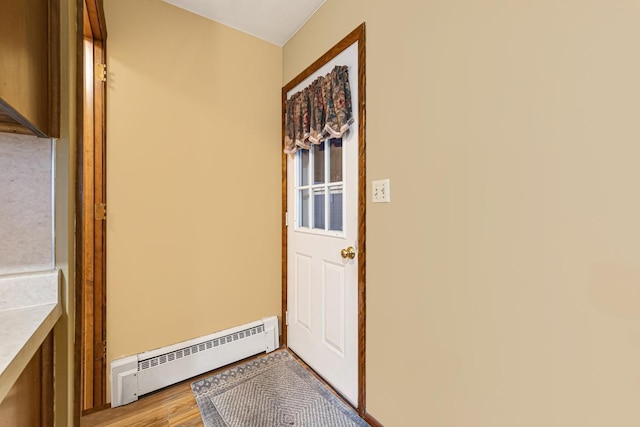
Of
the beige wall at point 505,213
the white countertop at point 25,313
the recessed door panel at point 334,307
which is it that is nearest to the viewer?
the white countertop at point 25,313

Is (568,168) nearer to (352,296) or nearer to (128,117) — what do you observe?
(352,296)

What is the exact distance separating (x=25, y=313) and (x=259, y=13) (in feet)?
6.63

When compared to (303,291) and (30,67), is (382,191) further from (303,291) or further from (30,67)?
(30,67)

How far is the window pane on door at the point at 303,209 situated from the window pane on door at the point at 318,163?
0.17 meters

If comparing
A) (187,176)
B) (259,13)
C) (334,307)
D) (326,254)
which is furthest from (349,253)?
(259,13)

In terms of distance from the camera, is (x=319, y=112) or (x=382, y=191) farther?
(x=319, y=112)

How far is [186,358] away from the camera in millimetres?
1817

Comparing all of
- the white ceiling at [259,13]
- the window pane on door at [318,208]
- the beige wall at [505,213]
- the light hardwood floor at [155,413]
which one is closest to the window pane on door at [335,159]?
the window pane on door at [318,208]

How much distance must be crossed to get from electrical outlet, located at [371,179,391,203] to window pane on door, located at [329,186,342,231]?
332 mm

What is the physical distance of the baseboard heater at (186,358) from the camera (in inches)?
63.7

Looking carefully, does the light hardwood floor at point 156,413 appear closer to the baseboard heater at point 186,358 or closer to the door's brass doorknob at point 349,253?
the baseboard heater at point 186,358

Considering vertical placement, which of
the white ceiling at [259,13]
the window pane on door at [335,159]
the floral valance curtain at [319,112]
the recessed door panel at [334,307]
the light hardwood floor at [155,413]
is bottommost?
the light hardwood floor at [155,413]

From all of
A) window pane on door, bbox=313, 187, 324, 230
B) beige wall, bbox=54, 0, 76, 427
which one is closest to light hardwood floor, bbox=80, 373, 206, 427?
beige wall, bbox=54, 0, 76, 427

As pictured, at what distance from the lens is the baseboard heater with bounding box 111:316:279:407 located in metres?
1.62
